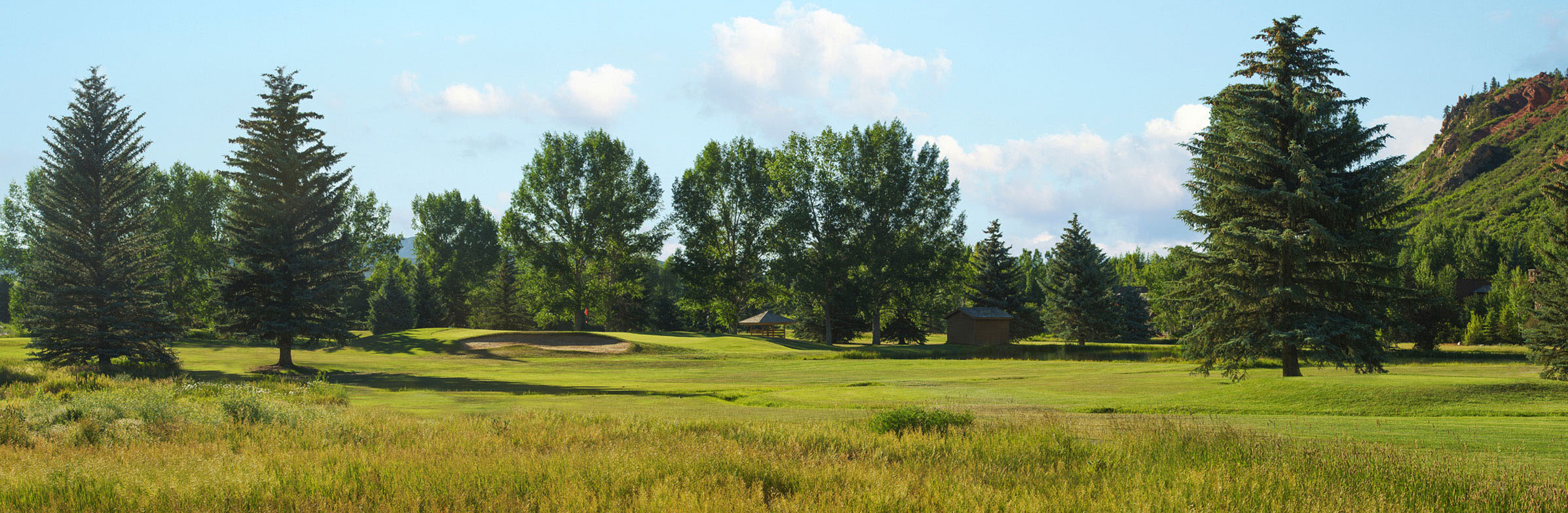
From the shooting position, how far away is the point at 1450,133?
19962 centimetres

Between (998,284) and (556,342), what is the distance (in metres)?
36.1

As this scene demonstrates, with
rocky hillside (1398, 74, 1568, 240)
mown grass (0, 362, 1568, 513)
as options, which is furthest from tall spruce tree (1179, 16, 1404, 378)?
rocky hillside (1398, 74, 1568, 240)

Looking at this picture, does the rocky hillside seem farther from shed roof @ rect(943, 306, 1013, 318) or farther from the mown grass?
the mown grass

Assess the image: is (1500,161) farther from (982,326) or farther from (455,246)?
(455,246)

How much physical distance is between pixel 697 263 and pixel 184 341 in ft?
105

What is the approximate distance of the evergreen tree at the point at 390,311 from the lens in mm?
72000

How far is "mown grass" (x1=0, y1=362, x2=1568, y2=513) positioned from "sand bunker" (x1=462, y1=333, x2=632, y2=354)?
3363cm

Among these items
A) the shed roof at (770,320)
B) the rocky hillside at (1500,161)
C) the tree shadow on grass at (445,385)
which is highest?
the rocky hillside at (1500,161)

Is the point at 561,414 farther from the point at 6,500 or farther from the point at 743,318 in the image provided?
the point at 743,318

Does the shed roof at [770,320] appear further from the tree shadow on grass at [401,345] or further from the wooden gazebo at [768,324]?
the tree shadow on grass at [401,345]

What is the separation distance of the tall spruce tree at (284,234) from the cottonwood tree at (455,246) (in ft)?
157

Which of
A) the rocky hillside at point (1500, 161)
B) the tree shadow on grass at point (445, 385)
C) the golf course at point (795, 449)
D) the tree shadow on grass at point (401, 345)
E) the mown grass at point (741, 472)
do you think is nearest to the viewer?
the mown grass at point (741, 472)

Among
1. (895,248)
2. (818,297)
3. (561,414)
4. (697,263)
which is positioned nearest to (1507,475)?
(561,414)

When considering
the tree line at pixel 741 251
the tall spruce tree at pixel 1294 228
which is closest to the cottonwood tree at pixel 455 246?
the tree line at pixel 741 251
